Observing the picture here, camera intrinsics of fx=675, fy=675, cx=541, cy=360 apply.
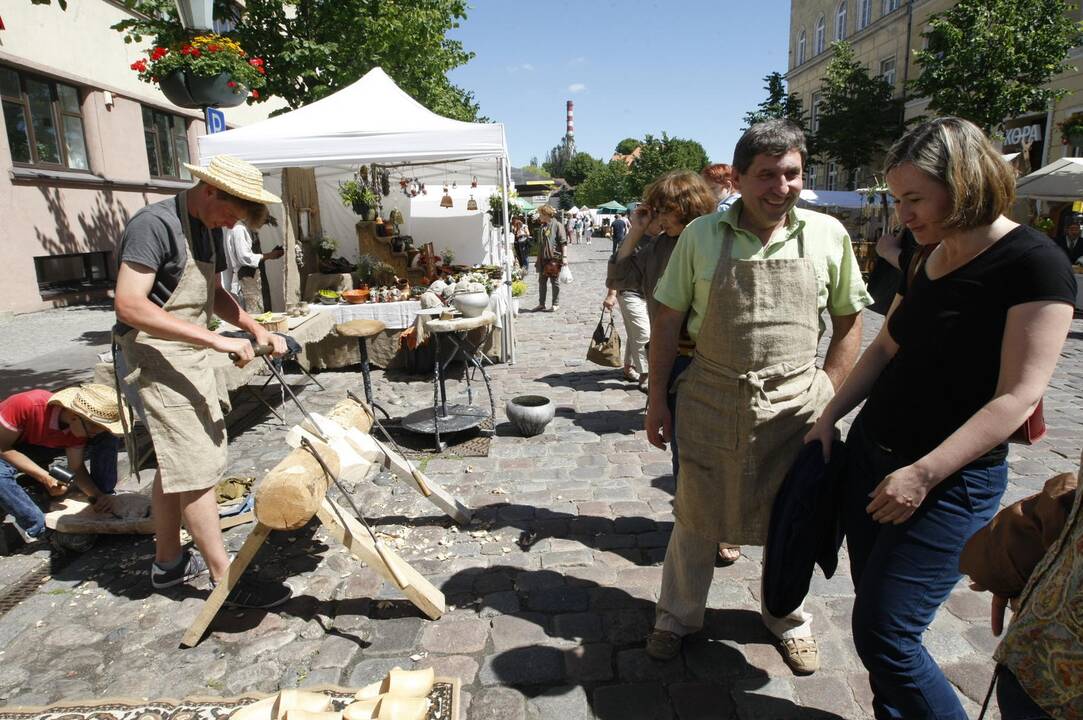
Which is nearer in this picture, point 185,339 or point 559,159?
point 185,339

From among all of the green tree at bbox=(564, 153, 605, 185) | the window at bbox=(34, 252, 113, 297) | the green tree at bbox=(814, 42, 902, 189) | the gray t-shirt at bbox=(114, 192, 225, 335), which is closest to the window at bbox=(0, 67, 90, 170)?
the window at bbox=(34, 252, 113, 297)

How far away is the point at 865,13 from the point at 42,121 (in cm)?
3066

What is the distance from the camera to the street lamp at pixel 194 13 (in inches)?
236

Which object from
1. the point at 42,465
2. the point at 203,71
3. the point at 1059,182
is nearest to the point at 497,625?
the point at 42,465

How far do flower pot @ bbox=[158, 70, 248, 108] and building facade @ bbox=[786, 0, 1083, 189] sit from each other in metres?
15.5

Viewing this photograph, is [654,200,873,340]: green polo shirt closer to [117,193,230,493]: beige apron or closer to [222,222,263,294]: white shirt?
[117,193,230,493]: beige apron

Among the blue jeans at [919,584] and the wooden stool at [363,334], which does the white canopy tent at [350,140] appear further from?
the blue jeans at [919,584]

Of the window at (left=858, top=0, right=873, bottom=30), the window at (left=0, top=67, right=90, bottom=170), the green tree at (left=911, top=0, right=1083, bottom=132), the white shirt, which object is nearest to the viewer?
the white shirt

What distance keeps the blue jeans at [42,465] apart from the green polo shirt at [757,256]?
11.4ft

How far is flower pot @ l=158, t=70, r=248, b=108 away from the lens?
6.38 m

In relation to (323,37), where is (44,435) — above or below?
below

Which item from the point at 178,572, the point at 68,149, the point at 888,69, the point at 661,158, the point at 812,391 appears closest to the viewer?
the point at 812,391

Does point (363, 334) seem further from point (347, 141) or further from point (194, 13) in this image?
point (194, 13)

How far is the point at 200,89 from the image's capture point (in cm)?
643
